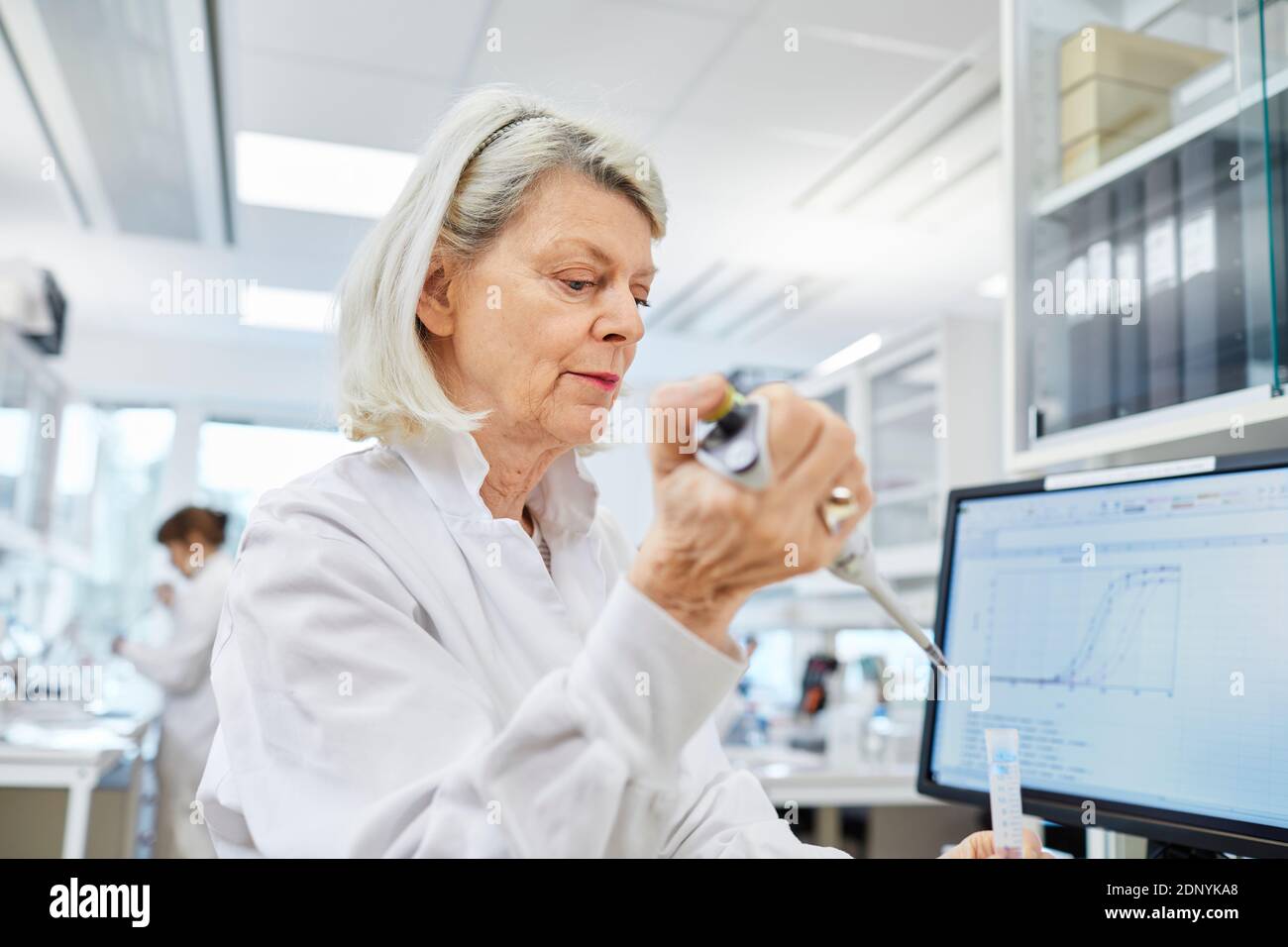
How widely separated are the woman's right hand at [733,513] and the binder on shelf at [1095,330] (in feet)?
3.17

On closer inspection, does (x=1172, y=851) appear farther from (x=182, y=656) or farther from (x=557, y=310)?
(x=182, y=656)

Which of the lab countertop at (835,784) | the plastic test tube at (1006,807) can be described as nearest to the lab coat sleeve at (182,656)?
the lab countertop at (835,784)

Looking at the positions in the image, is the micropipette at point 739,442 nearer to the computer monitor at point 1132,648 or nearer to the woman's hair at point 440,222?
the woman's hair at point 440,222

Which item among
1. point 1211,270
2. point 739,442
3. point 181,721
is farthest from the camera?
point 181,721

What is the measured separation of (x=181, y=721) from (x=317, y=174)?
1989mm

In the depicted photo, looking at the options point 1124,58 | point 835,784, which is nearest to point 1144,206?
point 1124,58

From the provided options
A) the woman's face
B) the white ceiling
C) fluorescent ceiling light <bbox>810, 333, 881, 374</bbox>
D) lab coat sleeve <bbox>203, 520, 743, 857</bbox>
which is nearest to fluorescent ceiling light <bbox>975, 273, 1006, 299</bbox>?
the white ceiling

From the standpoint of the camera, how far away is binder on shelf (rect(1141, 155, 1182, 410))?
126 centimetres

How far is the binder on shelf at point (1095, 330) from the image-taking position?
1.34m

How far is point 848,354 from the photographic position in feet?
19.1

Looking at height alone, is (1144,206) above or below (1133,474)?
above

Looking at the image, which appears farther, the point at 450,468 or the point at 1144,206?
the point at 1144,206
